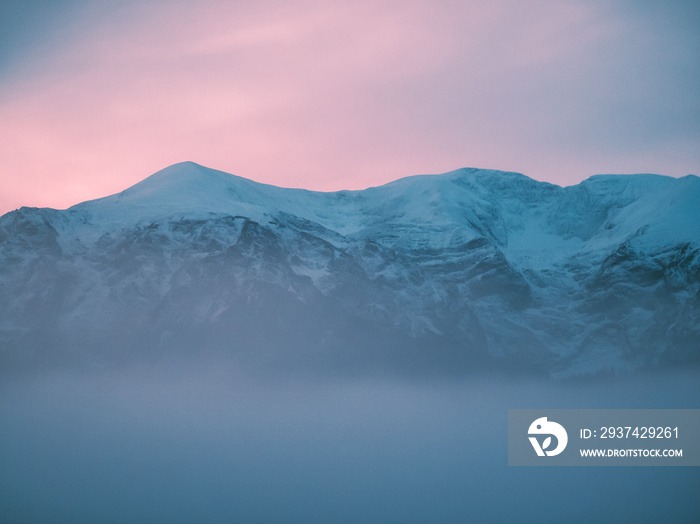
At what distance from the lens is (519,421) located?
175m

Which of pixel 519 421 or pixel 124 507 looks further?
pixel 124 507

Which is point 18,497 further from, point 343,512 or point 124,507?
point 343,512

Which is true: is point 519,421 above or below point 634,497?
above

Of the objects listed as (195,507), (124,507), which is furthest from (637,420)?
(124,507)

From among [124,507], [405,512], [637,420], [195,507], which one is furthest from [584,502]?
[124,507]

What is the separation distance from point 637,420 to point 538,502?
1247 inches

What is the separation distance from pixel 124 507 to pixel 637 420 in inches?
5086

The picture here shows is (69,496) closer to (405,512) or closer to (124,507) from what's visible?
(124,507)

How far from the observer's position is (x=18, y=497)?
614 feet

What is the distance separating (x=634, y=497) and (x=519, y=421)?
4464 centimetres

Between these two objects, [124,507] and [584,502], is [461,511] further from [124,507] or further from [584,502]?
[124,507]

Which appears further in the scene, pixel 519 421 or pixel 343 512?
pixel 343 512

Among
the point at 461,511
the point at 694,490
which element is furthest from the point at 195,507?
the point at 694,490

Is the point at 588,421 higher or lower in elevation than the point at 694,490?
higher
